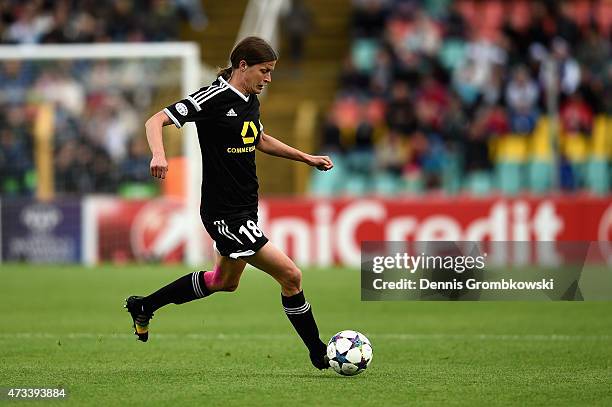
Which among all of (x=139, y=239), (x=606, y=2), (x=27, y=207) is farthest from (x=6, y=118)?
(x=606, y=2)

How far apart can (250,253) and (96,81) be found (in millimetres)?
12538

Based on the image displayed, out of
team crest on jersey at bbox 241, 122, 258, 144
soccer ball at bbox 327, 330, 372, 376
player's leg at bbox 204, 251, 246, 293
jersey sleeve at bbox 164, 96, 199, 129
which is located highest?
jersey sleeve at bbox 164, 96, 199, 129

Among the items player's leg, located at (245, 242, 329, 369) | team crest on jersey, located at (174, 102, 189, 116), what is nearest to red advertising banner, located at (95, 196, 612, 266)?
player's leg, located at (245, 242, 329, 369)

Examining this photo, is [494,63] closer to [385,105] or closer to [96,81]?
[385,105]

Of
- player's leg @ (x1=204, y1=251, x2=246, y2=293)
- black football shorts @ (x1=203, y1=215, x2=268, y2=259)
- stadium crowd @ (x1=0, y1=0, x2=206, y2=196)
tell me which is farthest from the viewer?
stadium crowd @ (x1=0, y1=0, x2=206, y2=196)

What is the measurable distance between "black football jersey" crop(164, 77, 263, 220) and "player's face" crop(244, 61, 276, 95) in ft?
0.29

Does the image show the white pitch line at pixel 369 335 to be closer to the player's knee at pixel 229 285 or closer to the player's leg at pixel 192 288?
the player's leg at pixel 192 288

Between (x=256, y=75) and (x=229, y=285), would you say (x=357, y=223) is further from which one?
(x=256, y=75)

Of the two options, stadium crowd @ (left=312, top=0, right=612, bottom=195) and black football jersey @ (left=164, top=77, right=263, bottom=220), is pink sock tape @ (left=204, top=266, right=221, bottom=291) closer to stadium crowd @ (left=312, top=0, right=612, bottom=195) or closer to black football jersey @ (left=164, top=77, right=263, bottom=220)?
black football jersey @ (left=164, top=77, right=263, bottom=220)

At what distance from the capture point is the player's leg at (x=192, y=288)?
28.5ft

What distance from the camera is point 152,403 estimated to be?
7.25 m

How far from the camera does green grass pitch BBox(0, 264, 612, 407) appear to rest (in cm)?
768

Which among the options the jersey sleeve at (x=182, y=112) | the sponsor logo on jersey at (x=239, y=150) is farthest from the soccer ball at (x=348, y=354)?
the jersey sleeve at (x=182, y=112)

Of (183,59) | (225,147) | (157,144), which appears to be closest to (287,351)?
(225,147)
